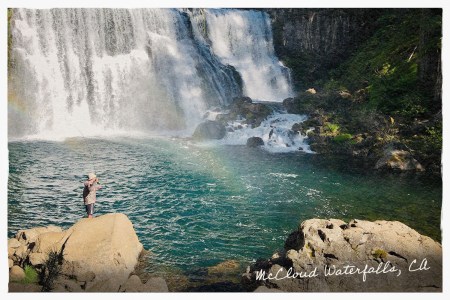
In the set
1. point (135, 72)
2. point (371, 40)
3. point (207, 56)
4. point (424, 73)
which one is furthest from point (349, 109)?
point (135, 72)

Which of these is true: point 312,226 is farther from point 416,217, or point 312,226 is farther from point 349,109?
point 349,109

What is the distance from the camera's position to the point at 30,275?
502cm

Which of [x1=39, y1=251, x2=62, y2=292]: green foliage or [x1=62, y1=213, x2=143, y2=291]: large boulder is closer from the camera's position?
[x1=39, y1=251, x2=62, y2=292]: green foliage

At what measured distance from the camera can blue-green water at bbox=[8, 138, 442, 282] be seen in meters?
6.56

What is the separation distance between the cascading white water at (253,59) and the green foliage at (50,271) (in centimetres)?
1434

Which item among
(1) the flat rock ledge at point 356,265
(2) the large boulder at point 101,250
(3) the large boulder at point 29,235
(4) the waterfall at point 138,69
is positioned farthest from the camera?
(4) the waterfall at point 138,69

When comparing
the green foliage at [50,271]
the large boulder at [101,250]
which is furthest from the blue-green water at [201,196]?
the green foliage at [50,271]

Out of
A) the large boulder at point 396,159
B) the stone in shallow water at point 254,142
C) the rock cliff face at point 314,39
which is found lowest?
the large boulder at point 396,159

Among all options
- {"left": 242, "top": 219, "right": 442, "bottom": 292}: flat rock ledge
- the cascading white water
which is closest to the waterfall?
the cascading white water

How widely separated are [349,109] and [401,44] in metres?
2.94

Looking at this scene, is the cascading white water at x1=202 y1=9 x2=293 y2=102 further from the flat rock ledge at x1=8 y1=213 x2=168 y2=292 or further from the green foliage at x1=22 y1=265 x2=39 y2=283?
the green foliage at x1=22 y1=265 x2=39 y2=283

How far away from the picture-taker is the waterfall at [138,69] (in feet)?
36.2

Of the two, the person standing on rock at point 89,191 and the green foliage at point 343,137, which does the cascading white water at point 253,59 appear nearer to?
the green foliage at point 343,137

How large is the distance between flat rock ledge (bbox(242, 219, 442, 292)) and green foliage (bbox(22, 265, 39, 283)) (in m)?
3.18
